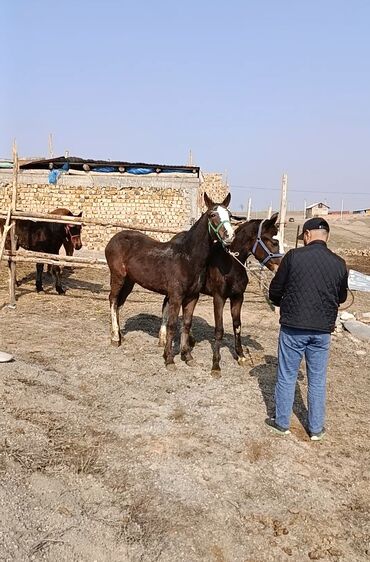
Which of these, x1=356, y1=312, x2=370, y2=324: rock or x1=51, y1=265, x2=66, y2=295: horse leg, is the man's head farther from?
x1=51, y1=265, x2=66, y2=295: horse leg

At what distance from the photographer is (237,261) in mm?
6020

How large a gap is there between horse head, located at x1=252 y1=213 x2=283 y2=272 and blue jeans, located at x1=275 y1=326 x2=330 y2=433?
185 cm

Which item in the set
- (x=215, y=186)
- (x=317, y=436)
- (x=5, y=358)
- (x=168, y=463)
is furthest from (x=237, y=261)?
(x=215, y=186)

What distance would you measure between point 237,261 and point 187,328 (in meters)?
1.21

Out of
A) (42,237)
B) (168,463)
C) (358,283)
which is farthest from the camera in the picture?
(358,283)

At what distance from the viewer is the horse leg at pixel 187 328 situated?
20.6 ft

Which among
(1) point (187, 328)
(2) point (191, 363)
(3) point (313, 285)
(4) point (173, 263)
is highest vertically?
(3) point (313, 285)

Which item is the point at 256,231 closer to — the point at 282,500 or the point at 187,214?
the point at 282,500

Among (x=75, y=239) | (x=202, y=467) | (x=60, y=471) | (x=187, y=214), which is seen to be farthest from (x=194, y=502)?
(x=187, y=214)

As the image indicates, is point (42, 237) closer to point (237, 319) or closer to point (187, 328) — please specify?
point (187, 328)

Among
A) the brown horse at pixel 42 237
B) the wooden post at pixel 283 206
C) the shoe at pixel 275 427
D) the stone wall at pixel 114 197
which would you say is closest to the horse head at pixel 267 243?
the shoe at pixel 275 427

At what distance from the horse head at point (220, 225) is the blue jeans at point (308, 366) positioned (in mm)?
1625

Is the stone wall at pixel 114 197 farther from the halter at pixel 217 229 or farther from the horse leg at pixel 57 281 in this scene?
the halter at pixel 217 229

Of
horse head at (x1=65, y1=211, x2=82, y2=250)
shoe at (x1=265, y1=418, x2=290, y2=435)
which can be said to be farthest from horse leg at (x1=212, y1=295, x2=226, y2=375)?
horse head at (x1=65, y1=211, x2=82, y2=250)
